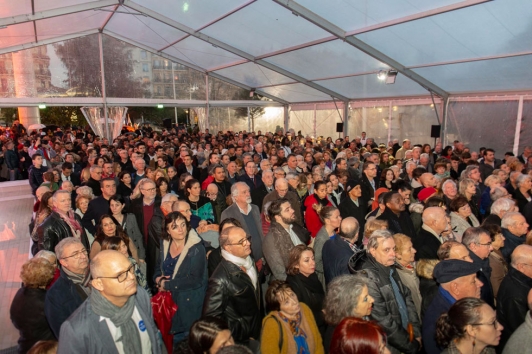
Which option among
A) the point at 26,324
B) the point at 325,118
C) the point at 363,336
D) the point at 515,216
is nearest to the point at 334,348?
the point at 363,336

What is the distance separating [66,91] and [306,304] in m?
16.0

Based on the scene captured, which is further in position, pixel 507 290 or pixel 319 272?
pixel 319 272

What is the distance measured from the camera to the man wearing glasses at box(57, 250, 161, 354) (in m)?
1.90

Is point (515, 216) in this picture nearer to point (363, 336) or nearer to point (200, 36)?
point (363, 336)

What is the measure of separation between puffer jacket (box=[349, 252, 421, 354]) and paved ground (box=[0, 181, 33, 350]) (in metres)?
3.69

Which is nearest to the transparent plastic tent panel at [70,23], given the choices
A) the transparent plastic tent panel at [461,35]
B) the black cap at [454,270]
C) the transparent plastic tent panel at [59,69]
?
the transparent plastic tent panel at [59,69]

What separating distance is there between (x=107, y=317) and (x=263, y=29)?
10.1m

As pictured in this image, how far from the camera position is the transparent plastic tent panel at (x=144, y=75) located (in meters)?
16.0

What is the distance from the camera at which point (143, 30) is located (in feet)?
→ 45.4

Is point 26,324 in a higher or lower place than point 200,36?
lower

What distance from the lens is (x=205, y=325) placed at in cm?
189

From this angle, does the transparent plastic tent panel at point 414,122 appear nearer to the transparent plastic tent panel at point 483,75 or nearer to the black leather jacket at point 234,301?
the transparent plastic tent panel at point 483,75

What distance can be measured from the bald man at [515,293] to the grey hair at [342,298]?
1.17 meters

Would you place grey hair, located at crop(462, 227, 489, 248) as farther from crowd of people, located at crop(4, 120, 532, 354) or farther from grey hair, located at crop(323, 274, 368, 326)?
grey hair, located at crop(323, 274, 368, 326)
